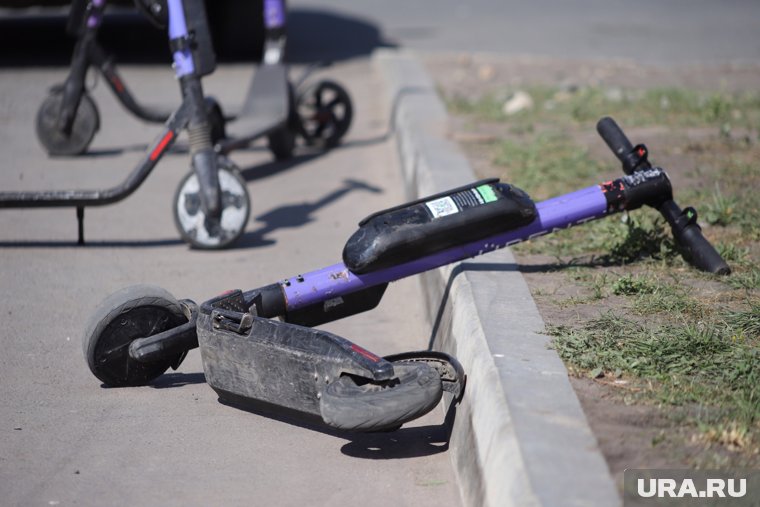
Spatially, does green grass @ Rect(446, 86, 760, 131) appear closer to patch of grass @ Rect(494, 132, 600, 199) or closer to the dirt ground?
the dirt ground

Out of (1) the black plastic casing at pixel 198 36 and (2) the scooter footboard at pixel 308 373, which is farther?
(1) the black plastic casing at pixel 198 36

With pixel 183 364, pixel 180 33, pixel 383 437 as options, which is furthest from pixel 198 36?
pixel 383 437

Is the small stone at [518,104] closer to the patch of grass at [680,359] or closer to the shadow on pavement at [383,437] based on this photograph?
the patch of grass at [680,359]

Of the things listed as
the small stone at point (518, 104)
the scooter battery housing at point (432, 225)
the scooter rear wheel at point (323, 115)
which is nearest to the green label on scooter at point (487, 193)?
the scooter battery housing at point (432, 225)

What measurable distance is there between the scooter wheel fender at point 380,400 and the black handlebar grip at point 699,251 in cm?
156

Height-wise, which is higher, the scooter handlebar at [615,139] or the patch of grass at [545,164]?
the scooter handlebar at [615,139]

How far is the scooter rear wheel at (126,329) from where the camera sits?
3.59 m

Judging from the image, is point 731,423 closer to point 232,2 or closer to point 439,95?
point 439,95

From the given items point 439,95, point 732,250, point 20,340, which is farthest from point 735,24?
point 20,340

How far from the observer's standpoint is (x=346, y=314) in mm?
3883

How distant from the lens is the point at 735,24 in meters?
14.9

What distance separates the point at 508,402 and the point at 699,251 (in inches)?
67.6

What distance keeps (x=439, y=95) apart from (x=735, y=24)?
7.88 meters

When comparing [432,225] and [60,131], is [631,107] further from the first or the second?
[432,225]
